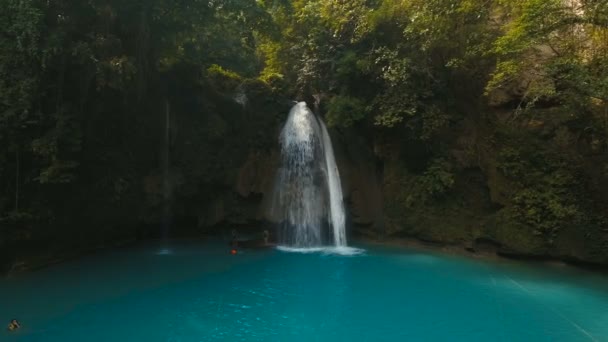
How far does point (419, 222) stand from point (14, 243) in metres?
12.7

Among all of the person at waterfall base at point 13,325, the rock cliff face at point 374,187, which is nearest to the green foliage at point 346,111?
the rock cliff face at point 374,187

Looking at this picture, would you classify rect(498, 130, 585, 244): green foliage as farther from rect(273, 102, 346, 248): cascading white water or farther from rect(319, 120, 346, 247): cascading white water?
rect(273, 102, 346, 248): cascading white water

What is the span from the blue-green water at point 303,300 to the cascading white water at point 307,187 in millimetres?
2589

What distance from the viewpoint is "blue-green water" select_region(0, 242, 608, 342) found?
8.40 meters

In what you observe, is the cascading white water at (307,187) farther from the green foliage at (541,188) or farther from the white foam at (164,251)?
the green foliage at (541,188)

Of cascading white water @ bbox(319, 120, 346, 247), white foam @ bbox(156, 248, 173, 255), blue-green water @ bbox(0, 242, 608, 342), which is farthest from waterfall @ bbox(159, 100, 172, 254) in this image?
cascading white water @ bbox(319, 120, 346, 247)

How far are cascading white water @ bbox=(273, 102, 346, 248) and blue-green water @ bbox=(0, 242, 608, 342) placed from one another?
259 cm

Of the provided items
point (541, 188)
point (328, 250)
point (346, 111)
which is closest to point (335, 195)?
point (328, 250)

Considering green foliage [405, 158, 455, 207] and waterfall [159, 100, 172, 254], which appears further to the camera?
waterfall [159, 100, 172, 254]

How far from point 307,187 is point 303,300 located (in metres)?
7.39

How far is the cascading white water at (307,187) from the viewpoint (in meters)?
16.7

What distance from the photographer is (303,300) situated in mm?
10227

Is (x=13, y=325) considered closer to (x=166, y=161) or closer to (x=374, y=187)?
(x=166, y=161)

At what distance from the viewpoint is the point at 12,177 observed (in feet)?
38.7
